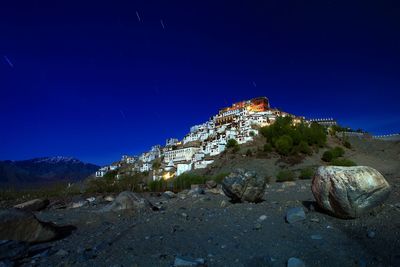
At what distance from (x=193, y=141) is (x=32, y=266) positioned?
396 feet

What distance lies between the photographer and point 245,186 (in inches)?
630

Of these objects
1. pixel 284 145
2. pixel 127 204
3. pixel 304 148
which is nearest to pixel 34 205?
pixel 127 204

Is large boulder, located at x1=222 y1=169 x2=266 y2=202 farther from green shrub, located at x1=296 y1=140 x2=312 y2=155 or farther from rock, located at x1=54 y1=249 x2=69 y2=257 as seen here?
green shrub, located at x1=296 y1=140 x2=312 y2=155

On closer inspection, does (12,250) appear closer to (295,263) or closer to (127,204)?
(295,263)

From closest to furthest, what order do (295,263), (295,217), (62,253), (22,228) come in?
(295,263) < (62,253) < (295,217) < (22,228)

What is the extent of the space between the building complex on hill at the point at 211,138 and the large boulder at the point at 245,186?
6941 centimetres

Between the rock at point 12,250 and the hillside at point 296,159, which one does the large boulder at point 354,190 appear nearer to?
the rock at point 12,250

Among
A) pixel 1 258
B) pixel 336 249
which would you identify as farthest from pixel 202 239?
pixel 1 258

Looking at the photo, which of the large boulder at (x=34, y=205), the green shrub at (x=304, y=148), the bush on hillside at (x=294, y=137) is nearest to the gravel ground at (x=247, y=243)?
the large boulder at (x=34, y=205)

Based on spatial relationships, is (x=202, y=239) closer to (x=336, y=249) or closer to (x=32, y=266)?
(x=336, y=249)

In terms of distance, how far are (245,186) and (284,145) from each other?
61.9 meters

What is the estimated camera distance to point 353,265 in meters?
6.73

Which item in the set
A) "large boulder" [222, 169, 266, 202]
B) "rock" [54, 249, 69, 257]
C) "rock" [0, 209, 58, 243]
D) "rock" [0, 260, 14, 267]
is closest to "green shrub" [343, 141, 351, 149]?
"large boulder" [222, 169, 266, 202]

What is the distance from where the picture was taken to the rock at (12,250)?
8781 millimetres
